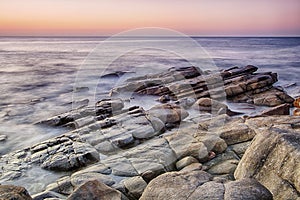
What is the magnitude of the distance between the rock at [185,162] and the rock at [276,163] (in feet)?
6.28

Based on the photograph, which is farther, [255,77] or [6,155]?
[255,77]

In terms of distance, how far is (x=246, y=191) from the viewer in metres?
4.50

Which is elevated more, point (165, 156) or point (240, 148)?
point (240, 148)

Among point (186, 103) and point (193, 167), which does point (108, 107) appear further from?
point (193, 167)

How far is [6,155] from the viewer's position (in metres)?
9.52

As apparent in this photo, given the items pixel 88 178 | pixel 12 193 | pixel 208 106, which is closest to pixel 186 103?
pixel 208 106

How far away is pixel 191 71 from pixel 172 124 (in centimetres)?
1176

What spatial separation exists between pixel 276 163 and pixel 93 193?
3.32 metres

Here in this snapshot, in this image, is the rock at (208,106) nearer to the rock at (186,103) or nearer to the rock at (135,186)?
the rock at (186,103)

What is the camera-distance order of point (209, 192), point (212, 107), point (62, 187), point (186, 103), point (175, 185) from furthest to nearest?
point (186, 103) < point (212, 107) < point (62, 187) < point (175, 185) < point (209, 192)

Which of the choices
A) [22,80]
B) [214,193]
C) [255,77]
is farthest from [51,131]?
[22,80]

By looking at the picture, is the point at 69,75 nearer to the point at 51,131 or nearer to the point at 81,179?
the point at 51,131

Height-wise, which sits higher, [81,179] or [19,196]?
[19,196]

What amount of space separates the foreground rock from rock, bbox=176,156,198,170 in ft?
6.67
